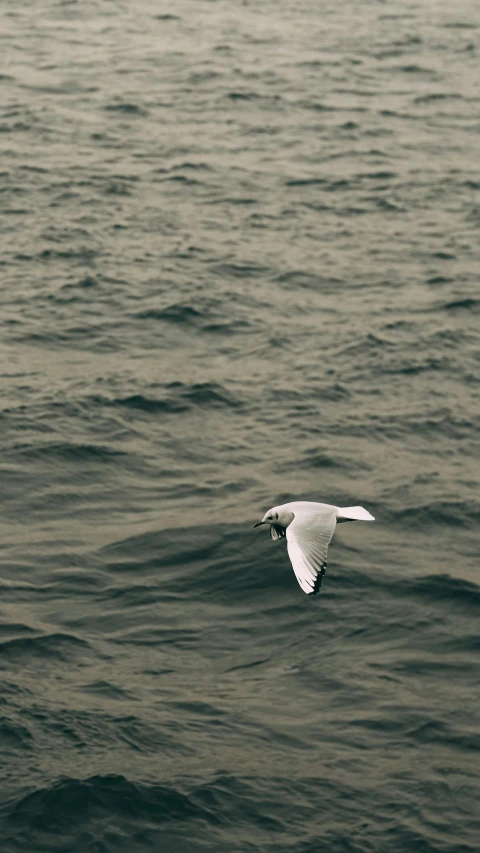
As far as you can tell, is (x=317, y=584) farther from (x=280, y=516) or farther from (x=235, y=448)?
(x=235, y=448)

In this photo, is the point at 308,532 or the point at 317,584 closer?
the point at 317,584

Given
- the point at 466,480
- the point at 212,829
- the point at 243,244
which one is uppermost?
the point at 243,244

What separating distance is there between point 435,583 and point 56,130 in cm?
1427

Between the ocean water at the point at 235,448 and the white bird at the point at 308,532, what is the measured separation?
8.56ft

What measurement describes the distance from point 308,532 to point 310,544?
28 centimetres

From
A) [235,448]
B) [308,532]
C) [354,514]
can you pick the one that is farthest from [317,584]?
[235,448]

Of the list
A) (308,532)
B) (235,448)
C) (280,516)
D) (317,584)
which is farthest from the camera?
(235,448)

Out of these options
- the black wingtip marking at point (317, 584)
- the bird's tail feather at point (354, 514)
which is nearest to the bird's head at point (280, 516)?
the bird's tail feather at point (354, 514)

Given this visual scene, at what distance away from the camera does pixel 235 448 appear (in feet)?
59.7

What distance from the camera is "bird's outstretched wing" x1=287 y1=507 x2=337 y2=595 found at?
1089cm

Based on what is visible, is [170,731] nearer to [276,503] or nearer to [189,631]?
[189,631]

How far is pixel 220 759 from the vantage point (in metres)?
13.6

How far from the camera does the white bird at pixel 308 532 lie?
10945mm

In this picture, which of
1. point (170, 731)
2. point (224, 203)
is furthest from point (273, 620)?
point (224, 203)
